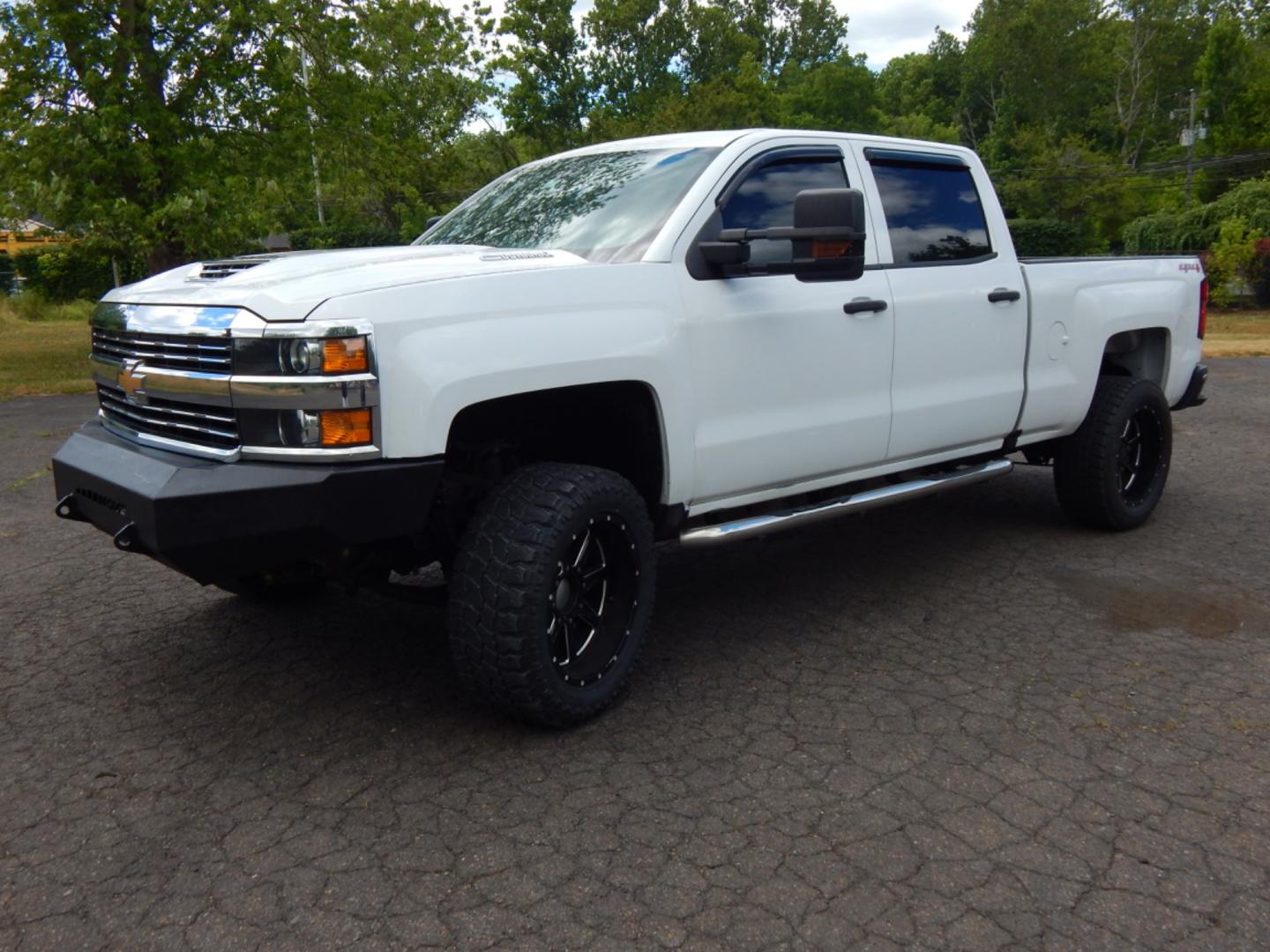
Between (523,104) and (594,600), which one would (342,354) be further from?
(523,104)

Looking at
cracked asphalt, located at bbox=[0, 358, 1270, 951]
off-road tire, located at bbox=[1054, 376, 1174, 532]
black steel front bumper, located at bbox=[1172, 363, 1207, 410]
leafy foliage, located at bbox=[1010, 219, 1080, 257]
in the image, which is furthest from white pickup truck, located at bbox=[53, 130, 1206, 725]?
leafy foliage, located at bbox=[1010, 219, 1080, 257]

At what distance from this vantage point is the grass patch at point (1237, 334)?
1680cm

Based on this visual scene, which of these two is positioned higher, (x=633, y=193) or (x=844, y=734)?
(x=633, y=193)

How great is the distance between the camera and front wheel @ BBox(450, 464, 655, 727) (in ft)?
11.2

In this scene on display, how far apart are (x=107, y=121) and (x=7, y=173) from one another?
166cm

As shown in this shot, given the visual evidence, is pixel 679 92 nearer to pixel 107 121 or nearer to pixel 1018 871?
pixel 107 121

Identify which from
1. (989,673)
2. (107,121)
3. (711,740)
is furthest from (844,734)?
(107,121)

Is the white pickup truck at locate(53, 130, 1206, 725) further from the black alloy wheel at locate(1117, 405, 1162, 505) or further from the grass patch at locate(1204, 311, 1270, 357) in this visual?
the grass patch at locate(1204, 311, 1270, 357)

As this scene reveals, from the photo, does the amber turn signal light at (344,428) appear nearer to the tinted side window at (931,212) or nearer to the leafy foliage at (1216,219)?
the tinted side window at (931,212)

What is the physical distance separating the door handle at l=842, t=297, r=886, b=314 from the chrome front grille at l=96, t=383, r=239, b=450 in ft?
7.77

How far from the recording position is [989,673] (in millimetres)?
4164

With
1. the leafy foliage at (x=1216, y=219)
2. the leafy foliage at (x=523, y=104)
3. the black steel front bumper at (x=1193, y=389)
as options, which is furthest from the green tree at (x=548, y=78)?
the black steel front bumper at (x=1193, y=389)

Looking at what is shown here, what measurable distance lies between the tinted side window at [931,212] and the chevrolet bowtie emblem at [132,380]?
3001 mm

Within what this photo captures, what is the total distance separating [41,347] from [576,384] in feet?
67.9
